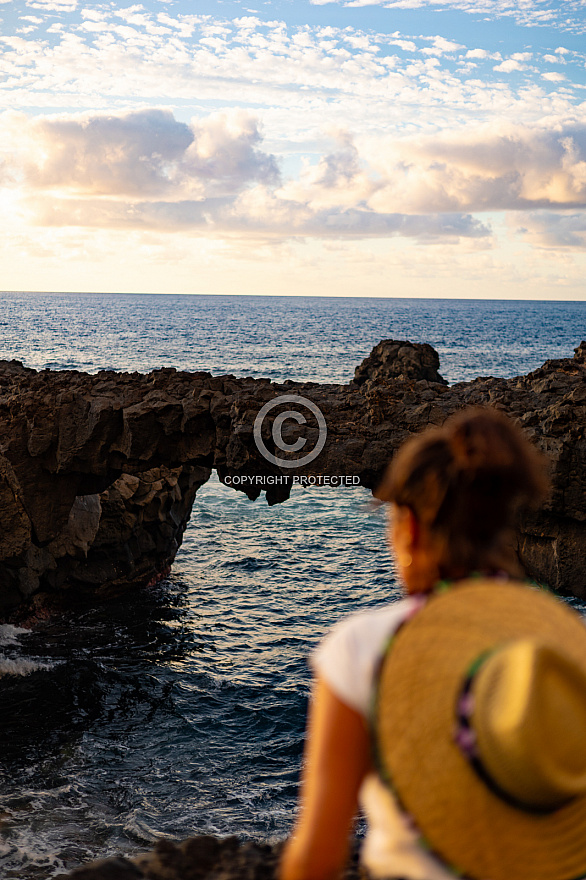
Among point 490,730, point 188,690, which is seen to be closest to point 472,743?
point 490,730

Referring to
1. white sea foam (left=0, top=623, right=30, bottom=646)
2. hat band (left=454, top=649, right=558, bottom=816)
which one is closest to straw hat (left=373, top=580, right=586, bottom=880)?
hat band (left=454, top=649, right=558, bottom=816)

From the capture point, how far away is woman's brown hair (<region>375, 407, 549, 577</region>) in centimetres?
192

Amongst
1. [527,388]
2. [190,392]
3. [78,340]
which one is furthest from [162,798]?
[78,340]

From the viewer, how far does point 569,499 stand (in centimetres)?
1188

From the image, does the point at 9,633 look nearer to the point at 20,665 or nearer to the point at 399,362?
the point at 20,665

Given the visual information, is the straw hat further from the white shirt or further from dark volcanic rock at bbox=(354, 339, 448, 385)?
dark volcanic rock at bbox=(354, 339, 448, 385)

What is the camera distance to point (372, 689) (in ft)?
5.91

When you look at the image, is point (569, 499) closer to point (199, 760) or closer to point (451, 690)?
point (199, 760)

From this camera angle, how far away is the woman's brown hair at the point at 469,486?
1.92 m

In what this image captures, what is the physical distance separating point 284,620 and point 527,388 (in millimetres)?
9279

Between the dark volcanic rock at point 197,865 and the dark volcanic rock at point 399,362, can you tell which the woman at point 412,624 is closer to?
the dark volcanic rock at point 197,865

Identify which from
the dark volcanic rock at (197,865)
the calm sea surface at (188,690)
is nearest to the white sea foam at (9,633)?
the calm sea surface at (188,690)

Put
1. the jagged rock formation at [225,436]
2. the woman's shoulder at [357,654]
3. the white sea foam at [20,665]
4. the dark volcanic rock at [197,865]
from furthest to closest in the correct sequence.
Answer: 1. the white sea foam at [20,665]
2. the jagged rock formation at [225,436]
3. the dark volcanic rock at [197,865]
4. the woman's shoulder at [357,654]

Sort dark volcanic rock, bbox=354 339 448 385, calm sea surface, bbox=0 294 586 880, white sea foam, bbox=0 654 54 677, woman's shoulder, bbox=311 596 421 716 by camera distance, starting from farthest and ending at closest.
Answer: dark volcanic rock, bbox=354 339 448 385
white sea foam, bbox=0 654 54 677
calm sea surface, bbox=0 294 586 880
woman's shoulder, bbox=311 596 421 716
